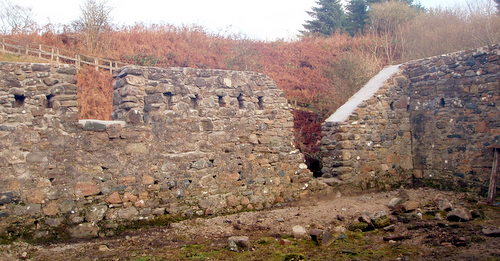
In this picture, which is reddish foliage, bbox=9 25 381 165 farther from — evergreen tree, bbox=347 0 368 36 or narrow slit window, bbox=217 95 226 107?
narrow slit window, bbox=217 95 226 107

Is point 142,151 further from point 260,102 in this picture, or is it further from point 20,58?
point 20,58

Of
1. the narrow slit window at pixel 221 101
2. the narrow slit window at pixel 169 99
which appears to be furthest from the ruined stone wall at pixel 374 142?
the narrow slit window at pixel 169 99

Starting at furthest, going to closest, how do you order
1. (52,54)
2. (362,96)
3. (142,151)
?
(52,54) → (362,96) → (142,151)

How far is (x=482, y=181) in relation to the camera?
8.30 metres

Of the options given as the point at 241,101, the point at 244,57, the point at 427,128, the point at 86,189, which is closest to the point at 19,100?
the point at 86,189

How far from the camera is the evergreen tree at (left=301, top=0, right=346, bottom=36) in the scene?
3122 centimetres

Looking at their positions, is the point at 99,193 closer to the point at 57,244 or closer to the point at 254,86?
the point at 57,244

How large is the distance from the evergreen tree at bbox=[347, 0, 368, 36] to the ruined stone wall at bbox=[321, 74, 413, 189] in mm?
22210

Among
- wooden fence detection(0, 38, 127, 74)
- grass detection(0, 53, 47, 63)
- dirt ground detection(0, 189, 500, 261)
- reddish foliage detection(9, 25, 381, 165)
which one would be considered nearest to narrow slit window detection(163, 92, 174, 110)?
dirt ground detection(0, 189, 500, 261)

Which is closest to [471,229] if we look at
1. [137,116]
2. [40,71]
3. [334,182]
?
[334,182]

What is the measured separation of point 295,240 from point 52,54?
1692 centimetres

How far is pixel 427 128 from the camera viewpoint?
9.35m

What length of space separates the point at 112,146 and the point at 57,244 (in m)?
1.55

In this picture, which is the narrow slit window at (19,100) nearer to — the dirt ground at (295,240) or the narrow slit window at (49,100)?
the narrow slit window at (49,100)
